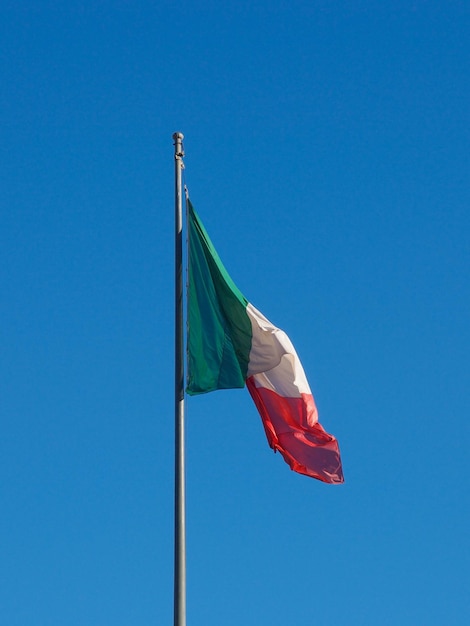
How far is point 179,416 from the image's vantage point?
20.1 m

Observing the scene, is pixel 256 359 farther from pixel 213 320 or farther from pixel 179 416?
pixel 179 416

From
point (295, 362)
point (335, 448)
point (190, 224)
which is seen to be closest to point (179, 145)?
point (190, 224)

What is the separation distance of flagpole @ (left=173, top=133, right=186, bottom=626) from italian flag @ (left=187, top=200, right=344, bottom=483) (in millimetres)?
591

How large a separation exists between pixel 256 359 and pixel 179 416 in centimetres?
260

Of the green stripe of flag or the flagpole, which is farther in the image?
the green stripe of flag

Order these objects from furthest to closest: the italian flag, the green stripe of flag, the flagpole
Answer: the italian flag → the green stripe of flag → the flagpole

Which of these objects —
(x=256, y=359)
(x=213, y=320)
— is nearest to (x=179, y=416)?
(x=213, y=320)

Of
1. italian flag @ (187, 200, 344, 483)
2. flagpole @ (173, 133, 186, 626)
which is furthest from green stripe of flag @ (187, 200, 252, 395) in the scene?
flagpole @ (173, 133, 186, 626)

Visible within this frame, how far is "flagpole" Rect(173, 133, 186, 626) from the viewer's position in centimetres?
1880

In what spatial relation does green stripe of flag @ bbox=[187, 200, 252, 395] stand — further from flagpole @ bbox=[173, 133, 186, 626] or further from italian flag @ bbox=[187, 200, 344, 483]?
flagpole @ bbox=[173, 133, 186, 626]

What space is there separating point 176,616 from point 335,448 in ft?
15.8

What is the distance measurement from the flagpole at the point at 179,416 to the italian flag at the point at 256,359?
1.94ft

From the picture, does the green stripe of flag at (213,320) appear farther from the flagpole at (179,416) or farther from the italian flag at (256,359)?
the flagpole at (179,416)

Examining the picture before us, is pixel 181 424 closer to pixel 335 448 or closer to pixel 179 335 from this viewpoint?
pixel 179 335
